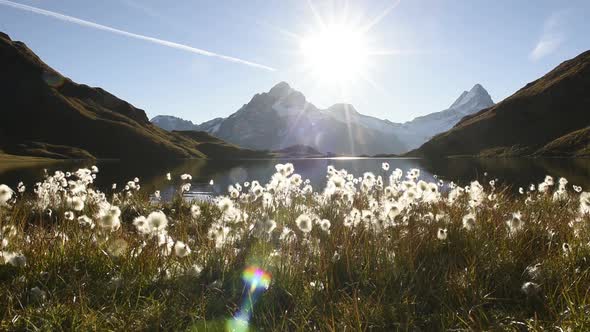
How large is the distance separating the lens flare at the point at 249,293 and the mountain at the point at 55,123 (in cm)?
15441

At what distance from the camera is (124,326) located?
365 centimetres

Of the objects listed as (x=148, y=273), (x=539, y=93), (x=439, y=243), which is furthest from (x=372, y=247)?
(x=539, y=93)

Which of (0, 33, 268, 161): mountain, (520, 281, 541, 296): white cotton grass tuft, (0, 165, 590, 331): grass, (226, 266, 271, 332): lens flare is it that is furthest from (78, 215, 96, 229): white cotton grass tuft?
(0, 33, 268, 161): mountain

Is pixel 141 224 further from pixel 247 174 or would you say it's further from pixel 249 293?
pixel 247 174

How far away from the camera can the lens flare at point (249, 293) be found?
394 centimetres

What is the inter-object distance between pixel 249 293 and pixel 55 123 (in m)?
192

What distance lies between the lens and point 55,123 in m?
166

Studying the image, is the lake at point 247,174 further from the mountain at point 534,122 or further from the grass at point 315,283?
the mountain at point 534,122

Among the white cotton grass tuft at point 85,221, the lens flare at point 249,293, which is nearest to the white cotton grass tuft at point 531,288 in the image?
the lens flare at point 249,293

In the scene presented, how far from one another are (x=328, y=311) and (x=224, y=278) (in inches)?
62.7

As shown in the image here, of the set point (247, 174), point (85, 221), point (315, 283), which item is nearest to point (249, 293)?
point (315, 283)

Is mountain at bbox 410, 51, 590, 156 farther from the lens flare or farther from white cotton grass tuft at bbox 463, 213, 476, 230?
the lens flare

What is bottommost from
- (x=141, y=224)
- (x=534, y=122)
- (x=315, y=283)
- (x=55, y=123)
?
(x=315, y=283)

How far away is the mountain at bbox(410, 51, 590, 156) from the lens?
6083 inches
